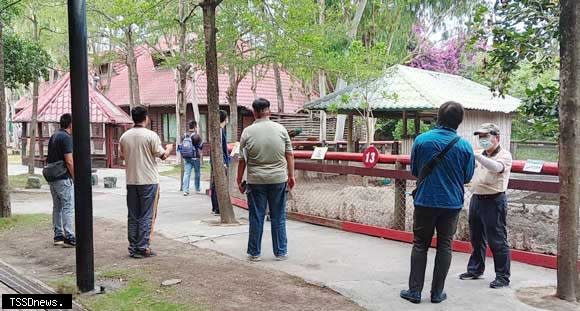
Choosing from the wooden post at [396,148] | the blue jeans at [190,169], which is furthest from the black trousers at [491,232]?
the wooden post at [396,148]

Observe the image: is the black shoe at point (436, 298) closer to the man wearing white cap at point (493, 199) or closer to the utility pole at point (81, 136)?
the man wearing white cap at point (493, 199)

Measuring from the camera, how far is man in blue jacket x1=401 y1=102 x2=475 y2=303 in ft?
15.0

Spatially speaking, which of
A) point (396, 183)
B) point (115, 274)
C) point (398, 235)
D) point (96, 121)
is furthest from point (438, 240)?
point (96, 121)

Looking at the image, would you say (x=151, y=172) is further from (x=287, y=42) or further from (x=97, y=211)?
(x=287, y=42)

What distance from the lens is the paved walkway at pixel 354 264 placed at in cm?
479

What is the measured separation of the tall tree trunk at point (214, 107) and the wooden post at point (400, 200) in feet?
8.53

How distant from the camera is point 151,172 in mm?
6234

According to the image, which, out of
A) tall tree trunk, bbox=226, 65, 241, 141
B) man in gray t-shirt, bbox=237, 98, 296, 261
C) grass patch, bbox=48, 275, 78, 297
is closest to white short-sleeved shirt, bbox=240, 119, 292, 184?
man in gray t-shirt, bbox=237, 98, 296, 261

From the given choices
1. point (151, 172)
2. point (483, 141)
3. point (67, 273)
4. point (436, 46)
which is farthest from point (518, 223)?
point (436, 46)

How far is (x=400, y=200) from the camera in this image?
7.21 m

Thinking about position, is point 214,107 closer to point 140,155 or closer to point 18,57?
point 140,155

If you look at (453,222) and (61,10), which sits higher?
(61,10)

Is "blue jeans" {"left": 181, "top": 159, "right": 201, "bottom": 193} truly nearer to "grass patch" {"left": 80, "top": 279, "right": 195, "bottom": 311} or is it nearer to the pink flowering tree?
"grass patch" {"left": 80, "top": 279, "right": 195, "bottom": 311}

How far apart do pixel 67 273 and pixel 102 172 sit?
49.5 feet
